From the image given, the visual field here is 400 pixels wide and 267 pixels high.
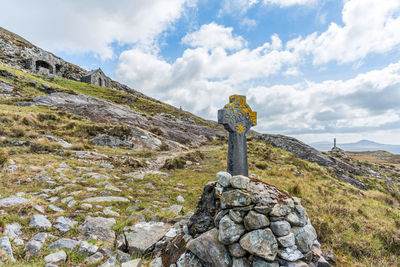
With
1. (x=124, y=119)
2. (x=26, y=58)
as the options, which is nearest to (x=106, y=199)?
(x=124, y=119)

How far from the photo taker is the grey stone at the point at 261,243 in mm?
3146

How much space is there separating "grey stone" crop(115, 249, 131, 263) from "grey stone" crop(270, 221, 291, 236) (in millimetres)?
3187

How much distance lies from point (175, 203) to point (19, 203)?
508 cm

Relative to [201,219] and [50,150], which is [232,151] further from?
[50,150]

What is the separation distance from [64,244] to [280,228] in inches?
186

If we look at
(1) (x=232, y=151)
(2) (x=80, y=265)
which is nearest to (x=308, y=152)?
(1) (x=232, y=151)

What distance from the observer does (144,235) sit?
4879 mm

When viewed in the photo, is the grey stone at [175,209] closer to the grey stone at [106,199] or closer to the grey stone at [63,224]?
the grey stone at [106,199]

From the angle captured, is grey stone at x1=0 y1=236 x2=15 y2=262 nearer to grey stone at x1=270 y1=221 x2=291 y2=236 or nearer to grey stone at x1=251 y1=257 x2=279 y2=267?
grey stone at x1=251 y1=257 x2=279 y2=267

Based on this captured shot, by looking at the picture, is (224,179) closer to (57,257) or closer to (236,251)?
(236,251)

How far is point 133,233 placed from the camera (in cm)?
488

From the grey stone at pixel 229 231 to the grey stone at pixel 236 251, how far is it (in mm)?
81

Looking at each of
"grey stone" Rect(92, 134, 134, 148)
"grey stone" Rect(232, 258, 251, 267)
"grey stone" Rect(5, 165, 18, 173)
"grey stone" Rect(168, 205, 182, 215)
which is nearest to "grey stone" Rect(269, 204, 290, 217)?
"grey stone" Rect(232, 258, 251, 267)

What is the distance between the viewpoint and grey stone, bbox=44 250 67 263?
3.74 metres
